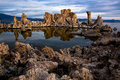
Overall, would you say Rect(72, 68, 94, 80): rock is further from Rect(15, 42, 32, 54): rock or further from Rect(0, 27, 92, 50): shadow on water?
Rect(0, 27, 92, 50): shadow on water

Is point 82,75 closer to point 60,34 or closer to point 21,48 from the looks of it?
point 21,48

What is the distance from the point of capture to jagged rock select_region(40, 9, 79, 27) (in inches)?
6556

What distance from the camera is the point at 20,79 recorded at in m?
6.85

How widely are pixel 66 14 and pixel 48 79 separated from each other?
178 meters

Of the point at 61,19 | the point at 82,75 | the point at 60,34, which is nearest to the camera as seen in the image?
the point at 82,75

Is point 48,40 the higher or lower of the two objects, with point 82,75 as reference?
lower

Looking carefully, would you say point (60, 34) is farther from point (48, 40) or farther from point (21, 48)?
point (21, 48)

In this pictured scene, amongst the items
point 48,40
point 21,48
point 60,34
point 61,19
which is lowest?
point 48,40

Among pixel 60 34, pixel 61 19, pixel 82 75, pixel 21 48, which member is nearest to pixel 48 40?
pixel 60 34

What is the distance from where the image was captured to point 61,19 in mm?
169750

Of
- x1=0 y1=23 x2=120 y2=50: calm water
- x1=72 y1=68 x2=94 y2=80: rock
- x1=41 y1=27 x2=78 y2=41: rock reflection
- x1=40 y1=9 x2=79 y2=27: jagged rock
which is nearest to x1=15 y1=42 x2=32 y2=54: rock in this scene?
x1=0 y1=23 x2=120 y2=50: calm water

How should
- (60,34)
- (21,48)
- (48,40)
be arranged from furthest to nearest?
(60,34) < (48,40) < (21,48)

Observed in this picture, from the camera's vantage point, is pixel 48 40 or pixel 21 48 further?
pixel 48 40

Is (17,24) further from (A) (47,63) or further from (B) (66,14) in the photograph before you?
(A) (47,63)
